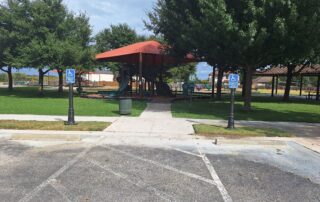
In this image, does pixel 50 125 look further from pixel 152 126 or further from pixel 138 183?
pixel 138 183

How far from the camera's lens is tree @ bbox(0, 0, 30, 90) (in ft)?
82.2

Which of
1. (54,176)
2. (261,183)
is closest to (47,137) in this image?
(54,176)

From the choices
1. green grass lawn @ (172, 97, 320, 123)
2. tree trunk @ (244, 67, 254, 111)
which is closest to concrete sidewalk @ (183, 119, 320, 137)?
green grass lawn @ (172, 97, 320, 123)

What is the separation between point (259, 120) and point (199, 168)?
818 cm

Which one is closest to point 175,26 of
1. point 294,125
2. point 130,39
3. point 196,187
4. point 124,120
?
point 124,120

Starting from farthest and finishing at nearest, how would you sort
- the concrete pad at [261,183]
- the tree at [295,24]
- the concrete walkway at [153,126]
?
the tree at [295,24], the concrete walkway at [153,126], the concrete pad at [261,183]

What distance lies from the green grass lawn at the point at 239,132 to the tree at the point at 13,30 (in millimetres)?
18423

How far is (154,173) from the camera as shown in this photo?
6227 mm

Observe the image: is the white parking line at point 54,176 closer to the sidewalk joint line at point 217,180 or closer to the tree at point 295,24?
the sidewalk joint line at point 217,180

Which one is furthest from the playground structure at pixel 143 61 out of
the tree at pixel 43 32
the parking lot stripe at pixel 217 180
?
the parking lot stripe at pixel 217 180

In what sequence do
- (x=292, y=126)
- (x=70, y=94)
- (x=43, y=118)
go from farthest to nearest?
(x=43, y=118), (x=292, y=126), (x=70, y=94)

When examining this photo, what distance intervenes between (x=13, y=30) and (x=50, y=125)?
60.2 ft

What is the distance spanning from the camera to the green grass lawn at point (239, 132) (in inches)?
405

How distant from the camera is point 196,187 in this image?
5.46 m
